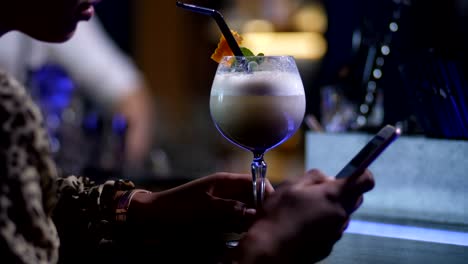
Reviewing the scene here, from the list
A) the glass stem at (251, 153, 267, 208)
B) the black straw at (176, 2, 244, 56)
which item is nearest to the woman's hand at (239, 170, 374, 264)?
the glass stem at (251, 153, 267, 208)

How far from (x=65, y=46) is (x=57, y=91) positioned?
Result: 45.5 inches

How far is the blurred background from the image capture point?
1.49 metres

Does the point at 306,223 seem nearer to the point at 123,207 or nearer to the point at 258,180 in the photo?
the point at 258,180

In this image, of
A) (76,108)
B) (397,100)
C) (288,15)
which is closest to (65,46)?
(76,108)

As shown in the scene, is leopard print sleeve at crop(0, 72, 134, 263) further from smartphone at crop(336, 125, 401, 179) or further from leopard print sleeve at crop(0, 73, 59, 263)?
smartphone at crop(336, 125, 401, 179)

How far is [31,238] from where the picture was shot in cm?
93

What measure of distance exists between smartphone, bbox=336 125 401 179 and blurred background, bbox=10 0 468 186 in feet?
1.58

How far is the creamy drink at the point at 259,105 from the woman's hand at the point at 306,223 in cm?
31

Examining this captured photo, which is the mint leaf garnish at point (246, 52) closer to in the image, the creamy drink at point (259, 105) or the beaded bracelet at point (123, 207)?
the creamy drink at point (259, 105)

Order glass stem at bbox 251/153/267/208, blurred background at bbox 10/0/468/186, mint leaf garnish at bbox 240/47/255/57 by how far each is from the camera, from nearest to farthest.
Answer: glass stem at bbox 251/153/267/208 < mint leaf garnish at bbox 240/47/255/57 < blurred background at bbox 10/0/468/186

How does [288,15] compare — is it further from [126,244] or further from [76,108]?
[126,244]

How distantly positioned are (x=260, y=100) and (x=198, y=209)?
258 mm

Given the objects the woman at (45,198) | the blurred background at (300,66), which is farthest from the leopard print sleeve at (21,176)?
the blurred background at (300,66)

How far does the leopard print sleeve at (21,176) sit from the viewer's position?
886 millimetres
